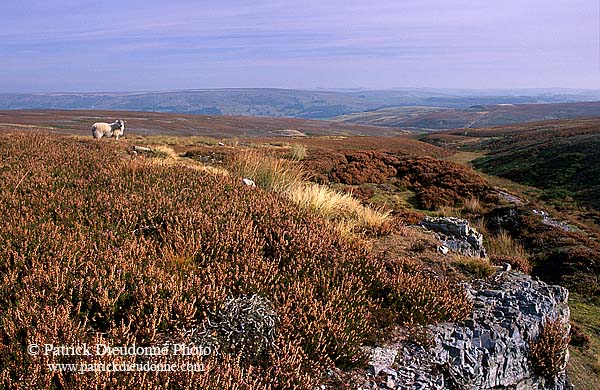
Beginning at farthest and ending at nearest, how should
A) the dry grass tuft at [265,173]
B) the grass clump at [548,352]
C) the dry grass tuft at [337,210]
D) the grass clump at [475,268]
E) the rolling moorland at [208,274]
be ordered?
the dry grass tuft at [265,173] < the dry grass tuft at [337,210] < the grass clump at [475,268] < the grass clump at [548,352] < the rolling moorland at [208,274]

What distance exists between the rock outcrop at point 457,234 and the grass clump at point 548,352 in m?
2.99

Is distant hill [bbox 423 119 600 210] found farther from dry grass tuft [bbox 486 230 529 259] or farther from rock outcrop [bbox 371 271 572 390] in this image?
rock outcrop [bbox 371 271 572 390]

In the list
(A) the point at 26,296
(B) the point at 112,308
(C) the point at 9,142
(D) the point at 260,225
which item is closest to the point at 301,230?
(D) the point at 260,225

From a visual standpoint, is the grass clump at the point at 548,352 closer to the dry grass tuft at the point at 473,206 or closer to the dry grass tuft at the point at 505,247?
the dry grass tuft at the point at 505,247

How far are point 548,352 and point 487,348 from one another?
1.13m

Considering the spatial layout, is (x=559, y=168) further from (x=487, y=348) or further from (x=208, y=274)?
(x=208, y=274)

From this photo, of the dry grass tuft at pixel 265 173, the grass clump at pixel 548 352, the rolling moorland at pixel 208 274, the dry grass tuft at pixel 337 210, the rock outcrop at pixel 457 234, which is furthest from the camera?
the dry grass tuft at pixel 265 173

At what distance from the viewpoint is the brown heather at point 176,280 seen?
2.97 meters

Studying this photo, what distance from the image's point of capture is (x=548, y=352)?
504 centimetres

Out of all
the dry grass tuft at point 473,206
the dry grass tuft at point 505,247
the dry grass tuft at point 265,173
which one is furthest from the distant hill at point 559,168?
the dry grass tuft at point 265,173

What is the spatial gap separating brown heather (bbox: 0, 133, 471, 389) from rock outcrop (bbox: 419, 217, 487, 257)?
10.8ft

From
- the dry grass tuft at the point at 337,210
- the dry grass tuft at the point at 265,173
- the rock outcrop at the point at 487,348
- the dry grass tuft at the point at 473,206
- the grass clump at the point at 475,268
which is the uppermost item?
the dry grass tuft at the point at 265,173

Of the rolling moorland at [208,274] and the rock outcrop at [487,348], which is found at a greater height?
the rolling moorland at [208,274]

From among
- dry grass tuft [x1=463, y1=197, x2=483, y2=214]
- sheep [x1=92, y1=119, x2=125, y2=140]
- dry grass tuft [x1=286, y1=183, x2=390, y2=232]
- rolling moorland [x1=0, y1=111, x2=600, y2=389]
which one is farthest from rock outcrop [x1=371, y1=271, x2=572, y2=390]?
sheep [x1=92, y1=119, x2=125, y2=140]
